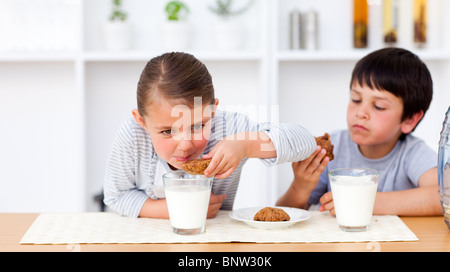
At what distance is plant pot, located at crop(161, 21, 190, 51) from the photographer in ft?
7.81

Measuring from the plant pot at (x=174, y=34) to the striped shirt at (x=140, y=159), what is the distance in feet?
3.77

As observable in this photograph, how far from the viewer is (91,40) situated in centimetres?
250

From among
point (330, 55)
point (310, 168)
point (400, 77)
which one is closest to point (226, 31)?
point (330, 55)

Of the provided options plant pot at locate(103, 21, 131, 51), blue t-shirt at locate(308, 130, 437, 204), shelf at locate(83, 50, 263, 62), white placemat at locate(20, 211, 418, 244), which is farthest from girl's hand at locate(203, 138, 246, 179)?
plant pot at locate(103, 21, 131, 51)

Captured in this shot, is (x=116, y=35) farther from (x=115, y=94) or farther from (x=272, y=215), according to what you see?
(x=272, y=215)

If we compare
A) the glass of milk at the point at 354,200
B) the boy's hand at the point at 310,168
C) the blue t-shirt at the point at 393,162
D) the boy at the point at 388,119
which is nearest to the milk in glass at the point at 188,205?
the glass of milk at the point at 354,200

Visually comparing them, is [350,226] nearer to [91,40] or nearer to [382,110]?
[382,110]

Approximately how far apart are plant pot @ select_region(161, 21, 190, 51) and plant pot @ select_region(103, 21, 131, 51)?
6.6 inches

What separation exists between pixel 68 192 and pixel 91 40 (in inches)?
28.7

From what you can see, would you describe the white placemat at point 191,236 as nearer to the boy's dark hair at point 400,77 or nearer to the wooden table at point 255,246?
the wooden table at point 255,246

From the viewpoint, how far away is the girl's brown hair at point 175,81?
3.46 feet

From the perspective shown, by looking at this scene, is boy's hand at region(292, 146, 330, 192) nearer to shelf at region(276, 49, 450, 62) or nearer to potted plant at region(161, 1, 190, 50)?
shelf at region(276, 49, 450, 62)
